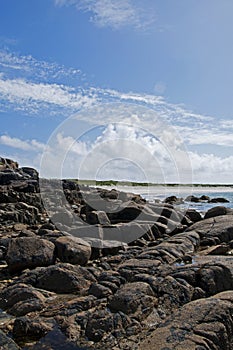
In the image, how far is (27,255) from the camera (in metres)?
10.0

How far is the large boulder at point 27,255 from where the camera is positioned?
1005cm

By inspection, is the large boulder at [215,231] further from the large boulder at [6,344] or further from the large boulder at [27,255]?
the large boulder at [6,344]

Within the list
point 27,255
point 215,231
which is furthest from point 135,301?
point 215,231

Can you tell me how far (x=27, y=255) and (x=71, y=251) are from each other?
1213mm

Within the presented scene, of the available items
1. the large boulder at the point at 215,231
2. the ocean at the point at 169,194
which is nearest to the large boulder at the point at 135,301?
the large boulder at the point at 215,231

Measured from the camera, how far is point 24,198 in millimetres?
21594

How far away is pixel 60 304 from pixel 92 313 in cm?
107

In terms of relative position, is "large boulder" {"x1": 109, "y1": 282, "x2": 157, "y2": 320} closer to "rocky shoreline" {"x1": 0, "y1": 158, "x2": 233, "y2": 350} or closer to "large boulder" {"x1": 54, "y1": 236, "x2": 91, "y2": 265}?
"rocky shoreline" {"x1": 0, "y1": 158, "x2": 233, "y2": 350}

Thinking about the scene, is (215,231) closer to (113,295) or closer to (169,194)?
(113,295)

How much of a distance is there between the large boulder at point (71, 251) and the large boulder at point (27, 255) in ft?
1.01

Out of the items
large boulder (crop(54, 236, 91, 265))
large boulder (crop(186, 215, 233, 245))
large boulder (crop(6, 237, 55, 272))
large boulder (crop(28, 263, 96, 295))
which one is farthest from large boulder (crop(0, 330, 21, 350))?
large boulder (crop(186, 215, 233, 245))

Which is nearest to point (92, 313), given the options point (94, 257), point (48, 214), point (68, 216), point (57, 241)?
point (57, 241)

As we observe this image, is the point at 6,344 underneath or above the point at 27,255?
underneath

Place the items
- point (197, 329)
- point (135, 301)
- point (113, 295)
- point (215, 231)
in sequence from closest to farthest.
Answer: point (197, 329) → point (135, 301) → point (113, 295) → point (215, 231)
